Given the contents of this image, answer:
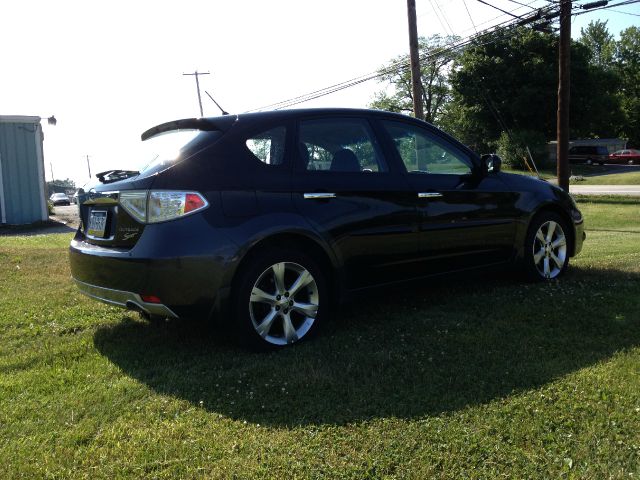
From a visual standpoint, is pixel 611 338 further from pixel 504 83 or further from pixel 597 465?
pixel 504 83

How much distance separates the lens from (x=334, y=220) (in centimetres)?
416

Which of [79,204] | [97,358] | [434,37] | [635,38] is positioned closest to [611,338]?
[97,358]

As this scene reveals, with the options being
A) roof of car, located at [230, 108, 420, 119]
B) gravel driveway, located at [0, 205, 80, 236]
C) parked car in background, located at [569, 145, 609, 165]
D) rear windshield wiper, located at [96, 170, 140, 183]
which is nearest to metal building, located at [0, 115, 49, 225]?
gravel driveway, located at [0, 205, 80, 236]

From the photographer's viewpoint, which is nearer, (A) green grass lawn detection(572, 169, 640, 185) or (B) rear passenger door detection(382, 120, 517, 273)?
(B) rear passenger door detection(382, 120, 517, 273)

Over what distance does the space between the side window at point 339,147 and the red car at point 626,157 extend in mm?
52318

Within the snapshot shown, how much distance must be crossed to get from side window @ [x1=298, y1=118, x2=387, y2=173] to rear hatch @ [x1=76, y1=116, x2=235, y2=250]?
615 mm

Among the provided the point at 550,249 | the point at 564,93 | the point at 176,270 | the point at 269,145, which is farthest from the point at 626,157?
the point at 176,270

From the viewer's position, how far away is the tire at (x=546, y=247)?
557 centimetres

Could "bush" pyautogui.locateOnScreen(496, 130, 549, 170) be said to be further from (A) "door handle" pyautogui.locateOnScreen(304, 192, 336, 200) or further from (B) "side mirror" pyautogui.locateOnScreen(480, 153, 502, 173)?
(A) "door handle" pyautogui.locateOnScreen(304, 192, 336, 200)

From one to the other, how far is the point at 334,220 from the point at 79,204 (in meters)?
1.95

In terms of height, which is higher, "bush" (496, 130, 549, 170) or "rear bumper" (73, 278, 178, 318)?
"bush" (496, 130, 549, 170)

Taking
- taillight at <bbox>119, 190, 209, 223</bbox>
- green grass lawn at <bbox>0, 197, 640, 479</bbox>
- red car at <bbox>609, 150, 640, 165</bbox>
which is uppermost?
red car at <bbox>609, 150, 640, 165</bbox>

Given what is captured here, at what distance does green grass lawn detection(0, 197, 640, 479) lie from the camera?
99.1 inches

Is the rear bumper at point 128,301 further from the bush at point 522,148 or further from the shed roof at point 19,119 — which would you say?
the bush at point 522,148
